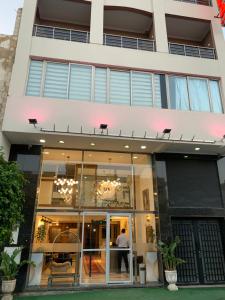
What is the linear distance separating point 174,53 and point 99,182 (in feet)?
22.5

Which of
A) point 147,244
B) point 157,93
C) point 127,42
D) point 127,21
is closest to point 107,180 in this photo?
point 147,244

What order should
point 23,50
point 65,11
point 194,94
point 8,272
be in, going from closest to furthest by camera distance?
point 8,272 → point 23,50 → point 194,94 → point 65,11

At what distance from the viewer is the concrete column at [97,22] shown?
9.92 metres

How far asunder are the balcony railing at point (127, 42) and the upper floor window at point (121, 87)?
1.40m

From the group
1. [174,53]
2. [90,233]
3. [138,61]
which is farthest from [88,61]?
[90,233]

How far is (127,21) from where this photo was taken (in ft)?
38.5

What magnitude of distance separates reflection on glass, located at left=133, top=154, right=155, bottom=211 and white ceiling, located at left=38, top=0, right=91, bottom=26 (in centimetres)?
739

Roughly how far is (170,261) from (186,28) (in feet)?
36.5

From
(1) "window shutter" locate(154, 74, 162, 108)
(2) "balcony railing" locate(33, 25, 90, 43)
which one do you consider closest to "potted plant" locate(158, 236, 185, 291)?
(1) "window shutter" locate(154, 74, 162, 108)

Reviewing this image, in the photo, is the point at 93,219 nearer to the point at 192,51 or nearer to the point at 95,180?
the point at 95,180

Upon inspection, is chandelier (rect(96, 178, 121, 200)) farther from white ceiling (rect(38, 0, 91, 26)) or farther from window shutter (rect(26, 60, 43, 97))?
white ceiling (rect(38, 0, 91, 26))

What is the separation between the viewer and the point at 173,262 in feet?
25.8

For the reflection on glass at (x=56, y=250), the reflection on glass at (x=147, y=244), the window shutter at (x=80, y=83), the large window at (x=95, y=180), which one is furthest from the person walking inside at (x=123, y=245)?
the window shutter at (x=80, y=83)

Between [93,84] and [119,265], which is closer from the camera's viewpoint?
[119,265]
